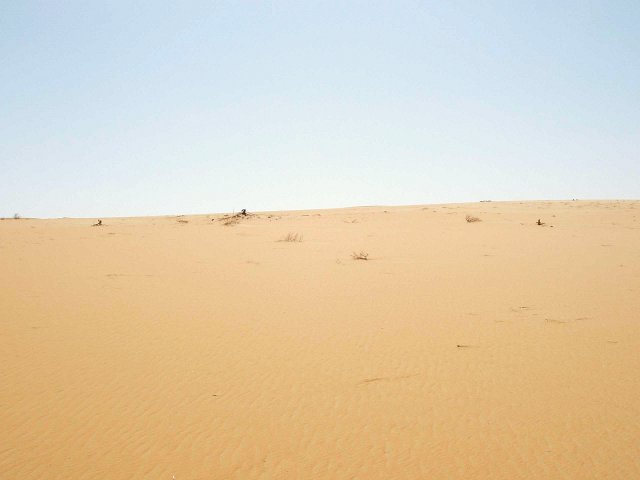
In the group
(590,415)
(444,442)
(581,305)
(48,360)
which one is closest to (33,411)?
(48,360)

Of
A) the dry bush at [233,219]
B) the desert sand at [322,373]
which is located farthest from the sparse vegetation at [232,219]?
the desert sand at [322,373]

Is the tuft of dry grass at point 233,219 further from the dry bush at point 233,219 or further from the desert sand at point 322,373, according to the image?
the desert sand at point 322,373

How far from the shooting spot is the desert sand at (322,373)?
263 cm

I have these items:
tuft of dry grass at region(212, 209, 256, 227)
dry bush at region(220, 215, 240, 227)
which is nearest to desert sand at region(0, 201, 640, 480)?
dry bush at region(220, 215, 240, 227)

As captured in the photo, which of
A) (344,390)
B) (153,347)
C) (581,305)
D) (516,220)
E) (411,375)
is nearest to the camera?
(344,390)

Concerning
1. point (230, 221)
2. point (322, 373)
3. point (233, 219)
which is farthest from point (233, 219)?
point (322, 373)

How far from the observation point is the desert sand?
2.63 m

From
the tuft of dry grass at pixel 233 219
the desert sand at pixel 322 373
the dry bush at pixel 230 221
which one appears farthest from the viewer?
the tuft of dry grass at pixel 233 219

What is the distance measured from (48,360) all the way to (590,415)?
4.54 metres

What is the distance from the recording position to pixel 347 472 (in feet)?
8.22

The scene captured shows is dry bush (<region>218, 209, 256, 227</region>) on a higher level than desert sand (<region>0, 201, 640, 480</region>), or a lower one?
higher

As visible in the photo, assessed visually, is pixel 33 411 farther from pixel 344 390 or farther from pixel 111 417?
pixel 344 390

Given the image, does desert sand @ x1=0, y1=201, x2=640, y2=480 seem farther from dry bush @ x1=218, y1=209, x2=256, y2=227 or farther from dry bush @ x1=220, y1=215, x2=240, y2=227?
dry bush @ x1=218, y1=209, x2=256, y2=227

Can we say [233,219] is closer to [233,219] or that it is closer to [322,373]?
[233,219]
